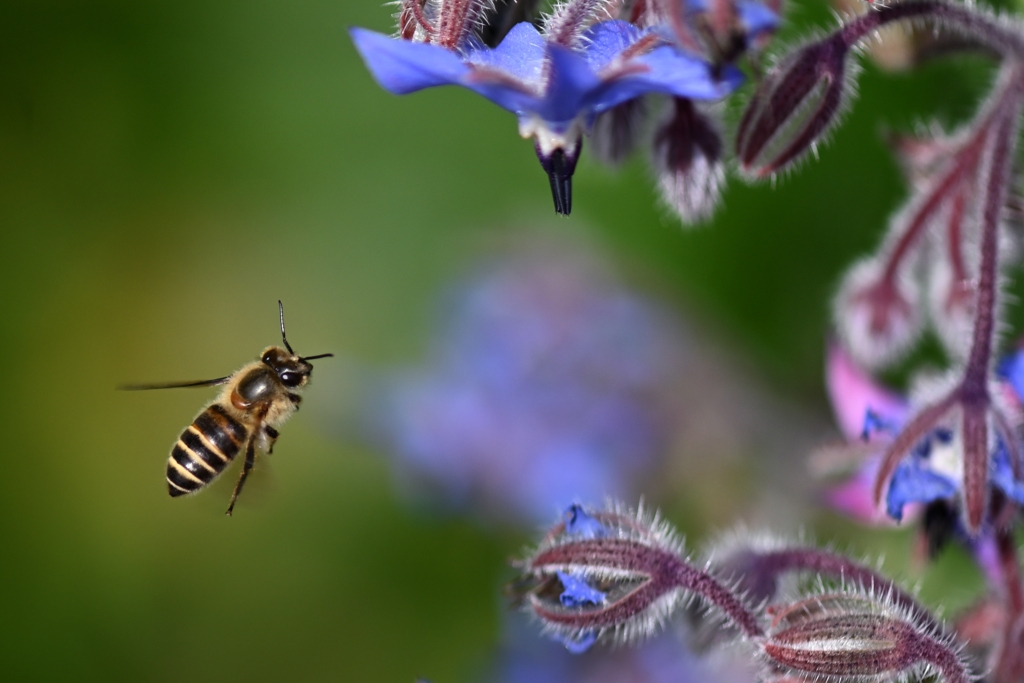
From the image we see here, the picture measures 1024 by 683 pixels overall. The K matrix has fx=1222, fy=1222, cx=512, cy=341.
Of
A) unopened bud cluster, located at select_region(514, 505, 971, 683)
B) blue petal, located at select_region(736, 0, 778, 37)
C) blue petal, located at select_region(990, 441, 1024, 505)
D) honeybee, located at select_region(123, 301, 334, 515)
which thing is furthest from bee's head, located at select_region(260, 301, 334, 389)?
blue petal, located at select_region(736, 0, 778, 37)

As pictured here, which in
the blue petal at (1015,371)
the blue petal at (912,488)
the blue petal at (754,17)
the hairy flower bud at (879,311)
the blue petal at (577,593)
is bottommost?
the blue petal at (577,593)

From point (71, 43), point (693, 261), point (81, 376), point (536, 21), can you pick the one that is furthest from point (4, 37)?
point (536, 21)

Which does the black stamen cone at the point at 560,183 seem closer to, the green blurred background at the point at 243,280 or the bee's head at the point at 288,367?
the bee's head at the point at 288,367

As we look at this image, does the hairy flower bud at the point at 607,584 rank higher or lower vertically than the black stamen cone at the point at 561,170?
lower

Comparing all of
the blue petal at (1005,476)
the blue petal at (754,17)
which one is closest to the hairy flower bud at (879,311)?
the blue petal at (1005,476)

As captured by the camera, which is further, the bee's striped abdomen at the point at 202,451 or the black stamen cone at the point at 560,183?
the bee's striped abdomen at the point at 202,451

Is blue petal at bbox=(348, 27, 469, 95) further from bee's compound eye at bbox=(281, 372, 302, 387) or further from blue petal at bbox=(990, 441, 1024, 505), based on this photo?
bee's compound eye at bbox=(281, 372, 302, 387)

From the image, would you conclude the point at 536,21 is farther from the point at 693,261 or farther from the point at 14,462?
the point at 14,462
